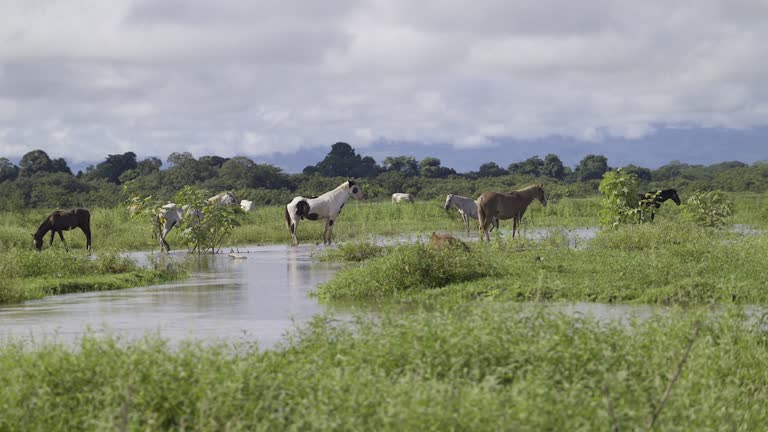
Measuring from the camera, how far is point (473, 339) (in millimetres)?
6723

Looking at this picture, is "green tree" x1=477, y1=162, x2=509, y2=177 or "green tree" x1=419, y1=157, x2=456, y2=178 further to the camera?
"green tree" x1=477, y1=162, x2=509, y2=177

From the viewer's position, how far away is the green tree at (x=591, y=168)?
84956 millimetres

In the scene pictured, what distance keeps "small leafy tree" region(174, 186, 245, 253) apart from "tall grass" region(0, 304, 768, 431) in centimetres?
1642

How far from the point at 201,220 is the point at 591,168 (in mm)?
66868

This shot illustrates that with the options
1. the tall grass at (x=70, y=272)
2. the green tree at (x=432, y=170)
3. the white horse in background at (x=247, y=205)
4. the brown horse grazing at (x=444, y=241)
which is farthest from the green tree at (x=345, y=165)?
the brown horse grazing at (x=444, y=241)

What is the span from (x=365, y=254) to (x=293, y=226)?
7606mm

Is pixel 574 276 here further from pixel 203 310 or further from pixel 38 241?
pixel 38 241

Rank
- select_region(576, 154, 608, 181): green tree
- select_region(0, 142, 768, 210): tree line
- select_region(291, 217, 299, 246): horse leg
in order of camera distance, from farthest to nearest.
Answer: select_region(576, 154, 608, 181): green tree, select_region(0, 142, 768, 210): tree line, select_region(291, 217, 299, 246): horse leg

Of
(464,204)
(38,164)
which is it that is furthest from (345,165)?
(464,204)

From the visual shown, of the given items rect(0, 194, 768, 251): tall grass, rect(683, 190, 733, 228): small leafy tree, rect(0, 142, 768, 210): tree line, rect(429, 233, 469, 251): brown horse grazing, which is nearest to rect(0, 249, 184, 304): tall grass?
rect(429, 233, 469, 251): brown horse grazing

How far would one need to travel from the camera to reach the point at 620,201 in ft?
78.2

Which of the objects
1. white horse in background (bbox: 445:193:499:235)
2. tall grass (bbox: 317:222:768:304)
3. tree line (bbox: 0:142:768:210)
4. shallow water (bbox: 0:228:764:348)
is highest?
tree line (bbox: 0:142:768:210)

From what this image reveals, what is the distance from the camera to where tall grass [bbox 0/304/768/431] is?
18.1ft

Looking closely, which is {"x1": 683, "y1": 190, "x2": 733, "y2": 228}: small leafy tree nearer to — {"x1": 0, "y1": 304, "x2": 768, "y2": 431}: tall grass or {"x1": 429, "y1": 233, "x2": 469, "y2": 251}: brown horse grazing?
{"x1": 429, "y1": 233, "x2": 469, "y2": 251}: brown horse grazing
